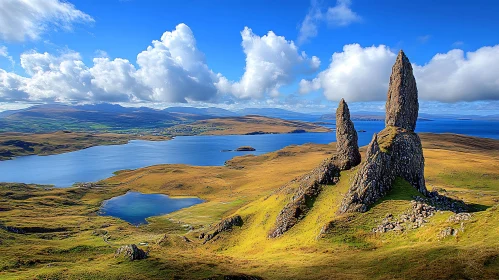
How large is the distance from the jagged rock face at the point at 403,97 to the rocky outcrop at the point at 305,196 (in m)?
16.0

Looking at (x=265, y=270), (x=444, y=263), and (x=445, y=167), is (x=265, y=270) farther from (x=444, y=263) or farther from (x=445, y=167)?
(x=445, y=167)

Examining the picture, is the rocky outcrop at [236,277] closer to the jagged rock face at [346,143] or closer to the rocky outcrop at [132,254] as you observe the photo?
the rocky outcrop at [132,254]

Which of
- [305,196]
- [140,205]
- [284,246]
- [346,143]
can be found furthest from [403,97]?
[140,205]

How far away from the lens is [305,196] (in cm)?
5691

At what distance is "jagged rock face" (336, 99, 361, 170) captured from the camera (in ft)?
198

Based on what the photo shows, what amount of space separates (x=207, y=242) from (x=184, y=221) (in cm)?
3776

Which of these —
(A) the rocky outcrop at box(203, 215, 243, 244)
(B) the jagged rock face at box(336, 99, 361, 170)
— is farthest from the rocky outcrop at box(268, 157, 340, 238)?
(A) the rocky outcrop at box(203, 215, 243, 244)

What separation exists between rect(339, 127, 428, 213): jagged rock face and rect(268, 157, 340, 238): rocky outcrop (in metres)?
8.28

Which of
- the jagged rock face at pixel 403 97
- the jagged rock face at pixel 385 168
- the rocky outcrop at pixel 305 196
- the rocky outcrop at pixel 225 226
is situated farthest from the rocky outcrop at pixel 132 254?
the jagged rock face at pixel 403 97

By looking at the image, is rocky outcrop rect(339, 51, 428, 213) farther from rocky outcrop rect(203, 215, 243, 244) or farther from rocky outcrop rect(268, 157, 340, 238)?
rocky outcrop rect(203, 215, 243, 244)

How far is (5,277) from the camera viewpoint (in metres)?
40.4

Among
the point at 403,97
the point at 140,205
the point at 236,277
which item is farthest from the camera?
the point at 140,205

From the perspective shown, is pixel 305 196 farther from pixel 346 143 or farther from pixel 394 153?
pixel 394 153

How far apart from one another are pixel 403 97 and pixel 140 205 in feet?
355
